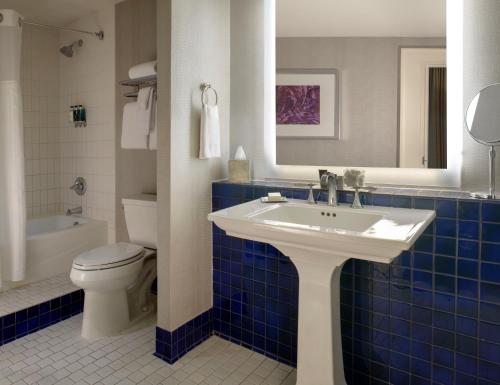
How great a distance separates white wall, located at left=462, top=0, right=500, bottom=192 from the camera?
1.57m

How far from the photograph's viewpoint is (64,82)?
3375mm

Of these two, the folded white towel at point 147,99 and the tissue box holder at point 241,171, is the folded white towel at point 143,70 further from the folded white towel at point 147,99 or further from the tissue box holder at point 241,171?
the tissue box holder at point 241,171

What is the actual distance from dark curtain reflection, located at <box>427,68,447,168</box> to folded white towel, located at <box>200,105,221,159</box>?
1.11 meters

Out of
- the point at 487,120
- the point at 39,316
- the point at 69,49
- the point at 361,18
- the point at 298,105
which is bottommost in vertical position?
the point at 39,316

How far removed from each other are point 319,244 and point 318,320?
1.38ft

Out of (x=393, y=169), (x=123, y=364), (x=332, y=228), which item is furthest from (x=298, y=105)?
(x=123, y=364)

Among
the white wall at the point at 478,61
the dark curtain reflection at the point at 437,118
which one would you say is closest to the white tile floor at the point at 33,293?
the dark curtain reflection at the point at 437,118

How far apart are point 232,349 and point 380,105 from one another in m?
1.59

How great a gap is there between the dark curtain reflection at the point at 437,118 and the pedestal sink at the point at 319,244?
14.4 inches

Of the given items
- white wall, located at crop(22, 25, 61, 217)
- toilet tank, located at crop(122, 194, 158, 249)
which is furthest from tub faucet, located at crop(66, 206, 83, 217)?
toilet tank, located at crop(122, 194, 158, 249)

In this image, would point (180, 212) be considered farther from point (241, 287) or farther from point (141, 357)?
point (141, 357)

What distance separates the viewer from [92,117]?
3.13m

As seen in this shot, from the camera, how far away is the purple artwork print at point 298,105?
2084 millimetres

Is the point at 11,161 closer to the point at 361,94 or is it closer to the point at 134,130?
the point at 134,130
